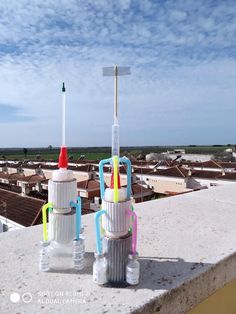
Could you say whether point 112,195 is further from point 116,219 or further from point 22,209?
point 22,209

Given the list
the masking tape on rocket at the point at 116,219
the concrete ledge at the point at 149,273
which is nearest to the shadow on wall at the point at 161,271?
the concrete ledge at the point at 149,273

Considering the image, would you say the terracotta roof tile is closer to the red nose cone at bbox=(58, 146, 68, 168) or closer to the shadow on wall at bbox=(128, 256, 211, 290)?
the red nose cone at bbox=(58, 146, 68, 168)

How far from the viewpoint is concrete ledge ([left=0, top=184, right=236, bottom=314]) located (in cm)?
83

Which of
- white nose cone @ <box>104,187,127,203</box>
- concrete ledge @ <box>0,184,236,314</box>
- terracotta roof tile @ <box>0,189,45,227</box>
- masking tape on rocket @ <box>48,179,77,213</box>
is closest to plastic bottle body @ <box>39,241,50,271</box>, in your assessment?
concrete ledge @ <box>0,184,236,314</box>

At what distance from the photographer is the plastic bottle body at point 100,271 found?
35.7 inches

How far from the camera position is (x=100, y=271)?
2.98ft

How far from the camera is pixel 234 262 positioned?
3.75ft

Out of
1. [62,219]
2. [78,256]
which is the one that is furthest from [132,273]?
[62,219]

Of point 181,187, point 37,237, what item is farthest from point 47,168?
point 37,237

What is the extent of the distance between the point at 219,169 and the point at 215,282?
78.4 ft

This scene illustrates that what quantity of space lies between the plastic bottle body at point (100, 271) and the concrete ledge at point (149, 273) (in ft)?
0.07

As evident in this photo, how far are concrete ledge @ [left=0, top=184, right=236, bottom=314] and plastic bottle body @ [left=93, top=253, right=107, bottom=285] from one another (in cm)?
2

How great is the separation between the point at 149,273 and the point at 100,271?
174mm

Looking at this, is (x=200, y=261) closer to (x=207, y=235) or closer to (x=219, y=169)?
(x=207, y=235)
